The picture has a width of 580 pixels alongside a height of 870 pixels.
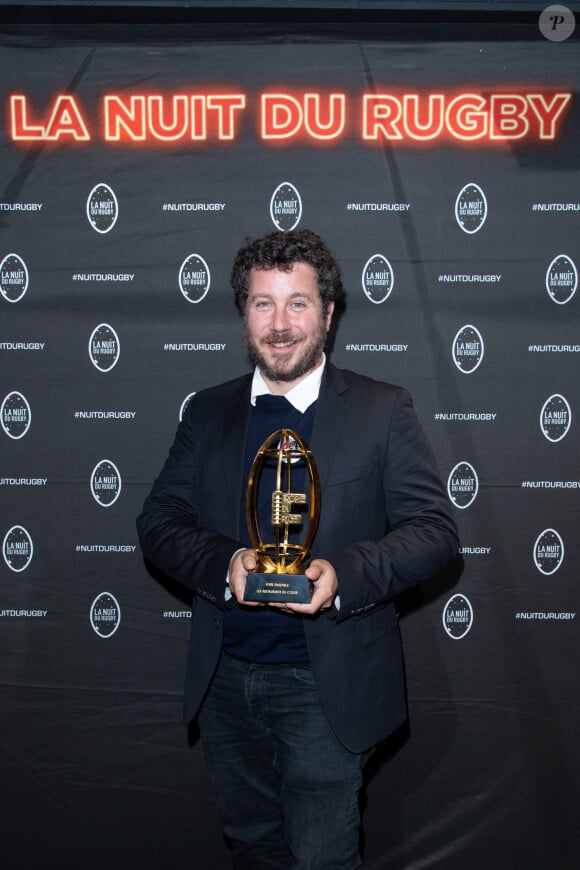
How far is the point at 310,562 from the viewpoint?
5.53 feet

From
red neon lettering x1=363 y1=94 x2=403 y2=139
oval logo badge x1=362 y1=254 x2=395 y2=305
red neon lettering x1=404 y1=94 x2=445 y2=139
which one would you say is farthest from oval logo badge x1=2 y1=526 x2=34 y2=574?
red neon lettering x1=404 y1=94 x2=445 y2=139

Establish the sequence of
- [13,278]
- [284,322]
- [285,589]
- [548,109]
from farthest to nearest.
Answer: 1. [13,278]
2. [548,109]
3. [284,322]
4. [285,589]

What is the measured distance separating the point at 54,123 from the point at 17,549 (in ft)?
4.86

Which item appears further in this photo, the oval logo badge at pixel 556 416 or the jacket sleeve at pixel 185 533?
the oval logo badge at pixel 556 416

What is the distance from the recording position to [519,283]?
2670 millimetres

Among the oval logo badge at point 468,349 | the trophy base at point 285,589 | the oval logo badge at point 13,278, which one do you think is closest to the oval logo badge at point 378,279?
the oval logo badge at point 468,349

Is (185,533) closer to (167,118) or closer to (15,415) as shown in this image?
(15,415)

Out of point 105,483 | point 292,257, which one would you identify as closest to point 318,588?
point 292,257

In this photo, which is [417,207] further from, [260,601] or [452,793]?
[452,793]

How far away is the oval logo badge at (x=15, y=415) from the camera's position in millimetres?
2760

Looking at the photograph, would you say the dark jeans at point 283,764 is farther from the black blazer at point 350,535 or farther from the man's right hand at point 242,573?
the man's right hand at point 242,573

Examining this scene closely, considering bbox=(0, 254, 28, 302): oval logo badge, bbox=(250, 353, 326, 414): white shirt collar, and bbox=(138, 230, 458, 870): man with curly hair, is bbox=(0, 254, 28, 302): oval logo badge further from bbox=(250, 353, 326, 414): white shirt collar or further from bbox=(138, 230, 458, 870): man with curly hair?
bbox=(250, 353, 326, 414): white shirt collar

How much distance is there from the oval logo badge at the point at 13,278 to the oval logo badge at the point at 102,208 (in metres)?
0.29

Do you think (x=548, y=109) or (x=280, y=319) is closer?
(x=280, y=319)
